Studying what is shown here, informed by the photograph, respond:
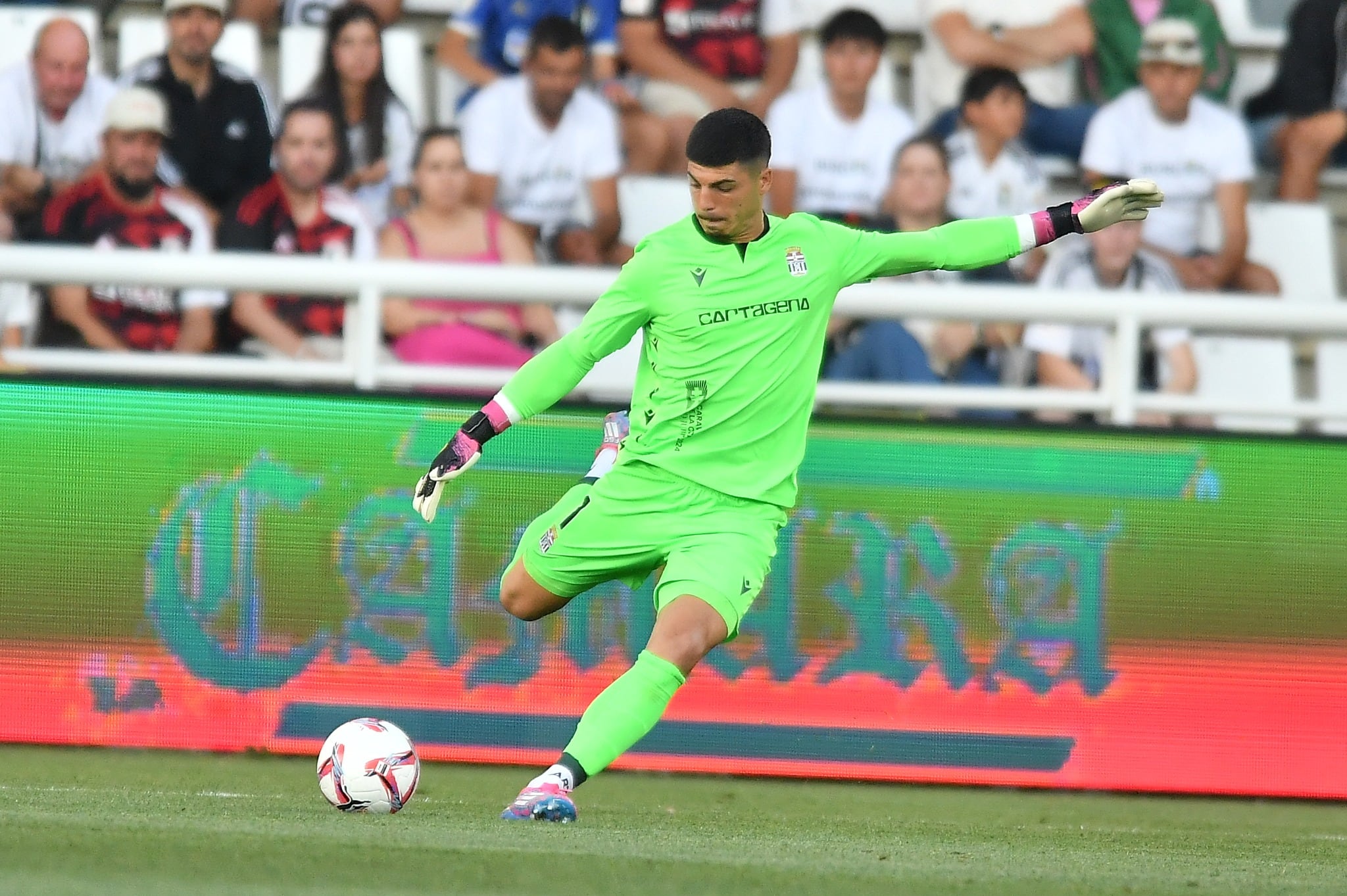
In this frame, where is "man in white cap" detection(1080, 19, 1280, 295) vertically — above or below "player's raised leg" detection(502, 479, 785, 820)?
above

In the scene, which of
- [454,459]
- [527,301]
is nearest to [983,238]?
[454,459]

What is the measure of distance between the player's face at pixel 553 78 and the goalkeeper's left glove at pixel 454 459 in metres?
4.26

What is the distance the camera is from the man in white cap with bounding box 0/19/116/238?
361 inches

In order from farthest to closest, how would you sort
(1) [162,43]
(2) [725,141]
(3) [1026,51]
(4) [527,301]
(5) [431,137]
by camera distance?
1. (3) [1026,51]
2. (1) [162,43]
3. (5) [431,137]
4. (4) [527,301]
5. (2) [725,141]

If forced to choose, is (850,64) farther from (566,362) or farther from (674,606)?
(674,606)

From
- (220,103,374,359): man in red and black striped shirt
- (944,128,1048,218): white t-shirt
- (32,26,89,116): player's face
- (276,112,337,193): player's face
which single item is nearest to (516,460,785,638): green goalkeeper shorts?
(220,103,374,359): man in red and black striped shirt

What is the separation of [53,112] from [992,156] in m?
4.70

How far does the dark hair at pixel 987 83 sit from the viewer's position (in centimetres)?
970

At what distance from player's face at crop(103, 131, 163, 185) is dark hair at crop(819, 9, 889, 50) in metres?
3.45

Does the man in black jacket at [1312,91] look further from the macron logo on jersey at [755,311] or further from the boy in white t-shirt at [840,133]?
the macron logo on jersey at [755,311]

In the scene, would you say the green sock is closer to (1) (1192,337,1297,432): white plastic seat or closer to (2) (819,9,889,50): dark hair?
(1) (1192,337,1297,432): white plastic seat

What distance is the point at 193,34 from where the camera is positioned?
9266 mm

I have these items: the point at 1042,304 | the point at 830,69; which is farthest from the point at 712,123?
the point at 830,69

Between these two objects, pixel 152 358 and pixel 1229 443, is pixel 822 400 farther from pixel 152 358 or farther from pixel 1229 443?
pixel 152 358
